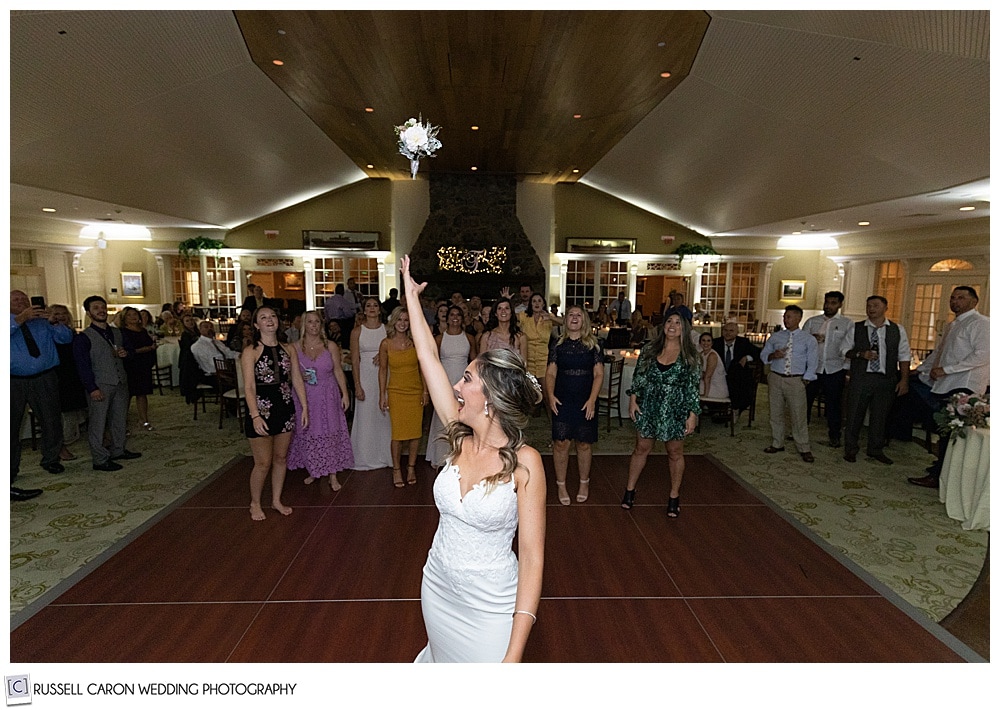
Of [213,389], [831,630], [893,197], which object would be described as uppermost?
[893,197]

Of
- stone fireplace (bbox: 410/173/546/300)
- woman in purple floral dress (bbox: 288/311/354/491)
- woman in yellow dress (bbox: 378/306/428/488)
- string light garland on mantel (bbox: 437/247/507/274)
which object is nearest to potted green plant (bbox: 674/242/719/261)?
stone fireplace (bbox: 410/173/546/300)

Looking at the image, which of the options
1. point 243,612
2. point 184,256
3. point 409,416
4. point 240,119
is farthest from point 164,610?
point 184,256

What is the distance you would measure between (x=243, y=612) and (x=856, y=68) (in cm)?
684

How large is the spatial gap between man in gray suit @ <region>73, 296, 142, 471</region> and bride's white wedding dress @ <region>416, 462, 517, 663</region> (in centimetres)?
505

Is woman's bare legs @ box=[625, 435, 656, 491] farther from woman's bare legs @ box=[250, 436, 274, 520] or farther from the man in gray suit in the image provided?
the man in gray suit

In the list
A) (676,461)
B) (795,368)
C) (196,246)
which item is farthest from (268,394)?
(196,246)

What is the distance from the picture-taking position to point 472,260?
15703 millimetres

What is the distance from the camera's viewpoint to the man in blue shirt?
4.81 m

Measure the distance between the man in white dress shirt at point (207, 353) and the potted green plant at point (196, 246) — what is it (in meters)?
9.06

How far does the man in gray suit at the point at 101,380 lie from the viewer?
17.3 ft

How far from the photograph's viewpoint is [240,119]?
8523 mm

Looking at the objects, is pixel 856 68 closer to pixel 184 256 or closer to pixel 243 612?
pixel 243 612

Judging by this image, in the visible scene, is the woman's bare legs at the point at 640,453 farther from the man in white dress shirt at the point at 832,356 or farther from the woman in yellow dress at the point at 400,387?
the man in white dress shirt at the point at 832,356

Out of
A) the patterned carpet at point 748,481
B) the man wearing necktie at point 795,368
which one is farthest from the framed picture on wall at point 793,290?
the man wearing necktie at point 795,368
